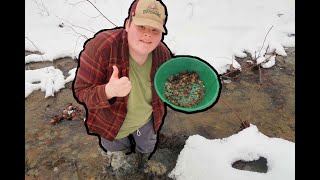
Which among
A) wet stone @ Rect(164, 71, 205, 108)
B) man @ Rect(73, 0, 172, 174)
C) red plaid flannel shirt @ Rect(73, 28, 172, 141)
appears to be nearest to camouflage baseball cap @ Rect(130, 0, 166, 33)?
man @ Rect(73, 0, 172, 174)

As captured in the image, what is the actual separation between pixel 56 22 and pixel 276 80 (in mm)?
2944

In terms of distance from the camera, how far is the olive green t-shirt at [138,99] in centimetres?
190

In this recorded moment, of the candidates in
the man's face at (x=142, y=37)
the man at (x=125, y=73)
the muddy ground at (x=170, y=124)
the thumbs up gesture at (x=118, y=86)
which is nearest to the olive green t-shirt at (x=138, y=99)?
the man at (x=125, y=73)

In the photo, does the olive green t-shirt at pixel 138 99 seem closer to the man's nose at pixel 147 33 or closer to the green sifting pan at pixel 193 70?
the green sifting pan at pixel 193 70

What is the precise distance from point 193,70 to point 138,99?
0.44 m

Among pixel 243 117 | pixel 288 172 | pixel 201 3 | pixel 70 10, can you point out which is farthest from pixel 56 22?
pixel 288 172

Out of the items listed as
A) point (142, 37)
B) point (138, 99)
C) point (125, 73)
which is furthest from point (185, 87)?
point (142, 37)

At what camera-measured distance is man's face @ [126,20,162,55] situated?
167 centimetres

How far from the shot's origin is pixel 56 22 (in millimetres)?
4270

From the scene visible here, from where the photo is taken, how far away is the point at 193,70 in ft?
7.00

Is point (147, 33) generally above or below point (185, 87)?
above

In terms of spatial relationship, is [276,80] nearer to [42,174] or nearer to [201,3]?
[201,3]

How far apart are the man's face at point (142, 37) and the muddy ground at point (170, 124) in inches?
48.7

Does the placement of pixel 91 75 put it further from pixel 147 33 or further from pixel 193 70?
pixel 193 70
